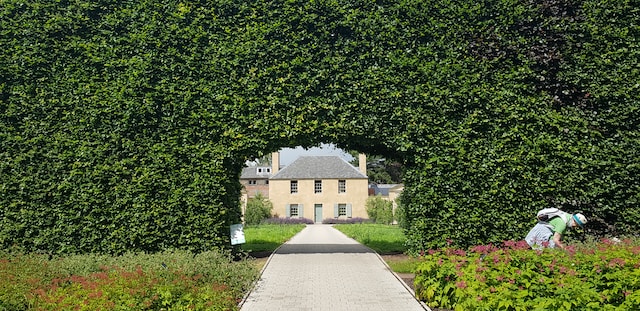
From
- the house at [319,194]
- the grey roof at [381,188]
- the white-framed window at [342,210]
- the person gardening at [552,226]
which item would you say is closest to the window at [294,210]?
the house at [319,194]

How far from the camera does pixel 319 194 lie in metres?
47.7

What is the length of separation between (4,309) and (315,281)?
521cm

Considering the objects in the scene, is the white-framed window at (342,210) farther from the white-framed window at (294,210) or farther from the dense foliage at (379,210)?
the white-framed window at (294,210)

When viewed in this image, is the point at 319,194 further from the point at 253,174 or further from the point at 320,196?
the point at 253,174

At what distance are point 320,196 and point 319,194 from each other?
0.21 m

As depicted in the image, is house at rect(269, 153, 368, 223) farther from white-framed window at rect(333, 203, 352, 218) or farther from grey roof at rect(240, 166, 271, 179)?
grey roof at rect(240, 166, 271, 179)

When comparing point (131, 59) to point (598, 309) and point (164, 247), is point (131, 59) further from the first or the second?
point (598, 309)

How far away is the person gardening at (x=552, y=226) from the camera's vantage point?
29.1 feet

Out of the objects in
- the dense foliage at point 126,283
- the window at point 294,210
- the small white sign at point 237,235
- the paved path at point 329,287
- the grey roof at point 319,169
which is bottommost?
the paved path at point 329,287

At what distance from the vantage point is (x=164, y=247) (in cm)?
1134

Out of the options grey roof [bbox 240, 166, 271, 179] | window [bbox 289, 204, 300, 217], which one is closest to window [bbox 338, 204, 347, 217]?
window [bbox 289, 204, 300, 217]

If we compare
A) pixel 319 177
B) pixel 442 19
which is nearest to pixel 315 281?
pixel 442 19

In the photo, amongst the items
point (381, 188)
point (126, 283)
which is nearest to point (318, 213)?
point (381, 188)

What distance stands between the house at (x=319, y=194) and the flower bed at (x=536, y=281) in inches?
1549
